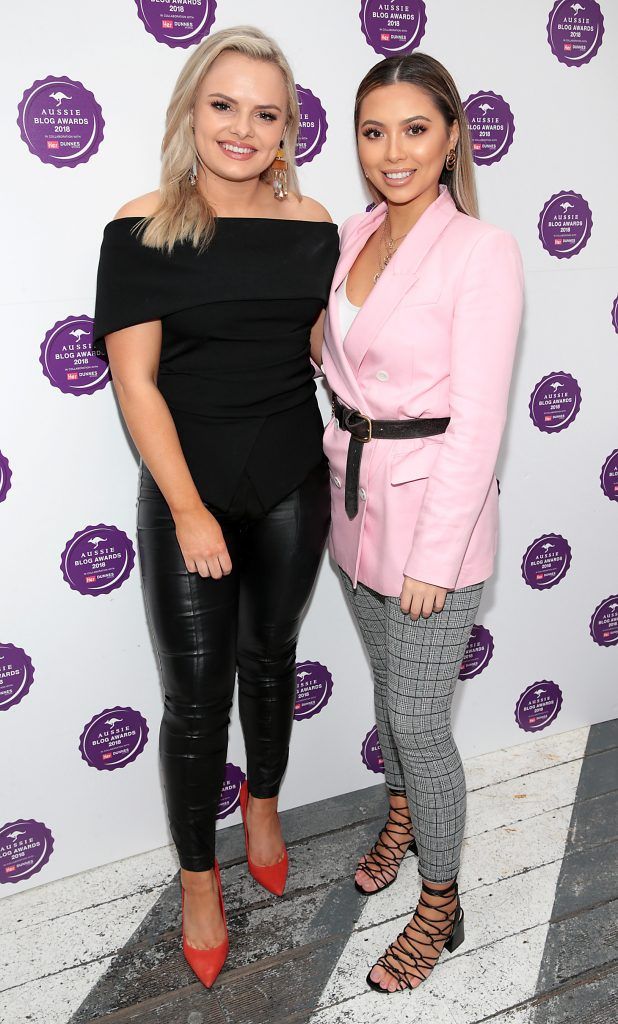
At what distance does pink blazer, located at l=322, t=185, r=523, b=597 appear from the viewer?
1.48 m

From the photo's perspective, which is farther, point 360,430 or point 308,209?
point 308,209

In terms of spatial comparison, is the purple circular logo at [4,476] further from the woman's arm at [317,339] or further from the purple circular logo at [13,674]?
the woman's arm at [317,339]

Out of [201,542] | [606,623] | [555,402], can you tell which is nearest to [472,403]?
[201,542]

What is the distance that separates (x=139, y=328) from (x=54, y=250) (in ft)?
1.09

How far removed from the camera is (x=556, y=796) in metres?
2.33

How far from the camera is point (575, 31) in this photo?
2.09 m

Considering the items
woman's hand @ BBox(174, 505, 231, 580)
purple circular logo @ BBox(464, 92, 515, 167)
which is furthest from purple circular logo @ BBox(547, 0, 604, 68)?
woman's hand @ BBox(174, 505, 231, 580)

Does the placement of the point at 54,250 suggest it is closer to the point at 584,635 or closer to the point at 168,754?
the point at 168,754

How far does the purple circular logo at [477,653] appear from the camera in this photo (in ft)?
7.95

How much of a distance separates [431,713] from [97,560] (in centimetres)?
82

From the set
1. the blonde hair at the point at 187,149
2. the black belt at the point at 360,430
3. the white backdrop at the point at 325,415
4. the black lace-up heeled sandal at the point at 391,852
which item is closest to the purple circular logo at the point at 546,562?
the white backdrop at the point at 325,415

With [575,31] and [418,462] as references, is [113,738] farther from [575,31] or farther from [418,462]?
[575,31]

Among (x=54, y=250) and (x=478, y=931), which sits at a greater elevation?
(x=54, y=250)

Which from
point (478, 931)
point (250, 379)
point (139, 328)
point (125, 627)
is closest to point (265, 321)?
point (250, 379)
